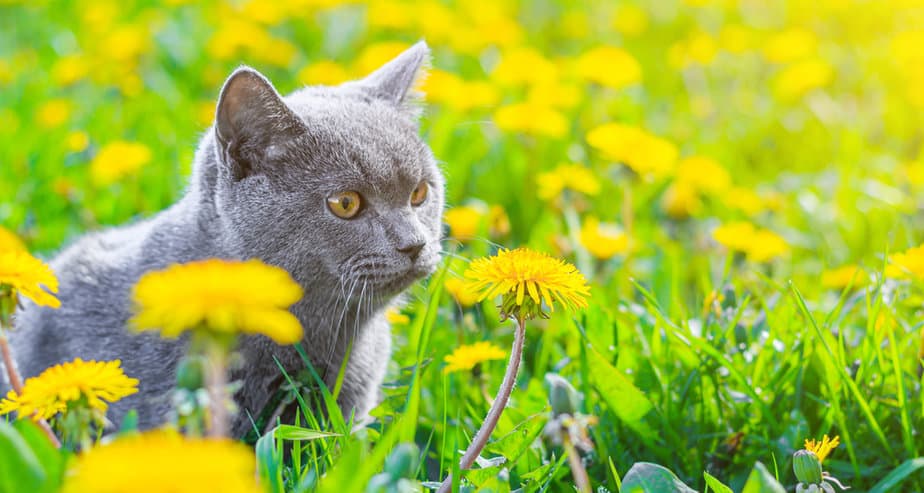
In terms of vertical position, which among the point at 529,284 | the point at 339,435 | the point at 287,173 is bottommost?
the point at 339,435

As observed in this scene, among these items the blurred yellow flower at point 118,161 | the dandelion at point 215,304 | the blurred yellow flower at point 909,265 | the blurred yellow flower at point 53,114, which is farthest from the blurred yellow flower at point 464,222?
the blurred yellow flower at point 53,114

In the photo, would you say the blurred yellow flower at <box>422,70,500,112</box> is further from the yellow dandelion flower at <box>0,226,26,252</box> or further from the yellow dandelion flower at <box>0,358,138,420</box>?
the yellow dandelion flower at <box>0,358,138,420</box>

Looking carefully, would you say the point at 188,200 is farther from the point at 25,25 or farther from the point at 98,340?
the point at 25,25

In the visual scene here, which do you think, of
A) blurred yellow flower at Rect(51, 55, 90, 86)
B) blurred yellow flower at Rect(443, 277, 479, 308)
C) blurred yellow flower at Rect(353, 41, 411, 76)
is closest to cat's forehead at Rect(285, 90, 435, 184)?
blurred yellow flower at Rect(443, 277, 479, 308)

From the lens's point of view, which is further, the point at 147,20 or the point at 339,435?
the point at 147,20

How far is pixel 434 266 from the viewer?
208 centimetres

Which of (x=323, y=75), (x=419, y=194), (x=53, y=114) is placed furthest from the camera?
(x=323, y=75)

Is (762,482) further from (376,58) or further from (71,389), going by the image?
(376,58)

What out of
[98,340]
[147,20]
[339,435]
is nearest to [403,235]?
[339,435]

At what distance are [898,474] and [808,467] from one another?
36cm

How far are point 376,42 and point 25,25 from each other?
1979 mm

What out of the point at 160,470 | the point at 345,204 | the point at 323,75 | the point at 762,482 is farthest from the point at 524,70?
the point at 160,470

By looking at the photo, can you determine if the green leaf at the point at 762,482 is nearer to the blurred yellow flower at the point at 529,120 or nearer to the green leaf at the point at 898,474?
the green leaf at the point at 898,474

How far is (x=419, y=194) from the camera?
2209mm
